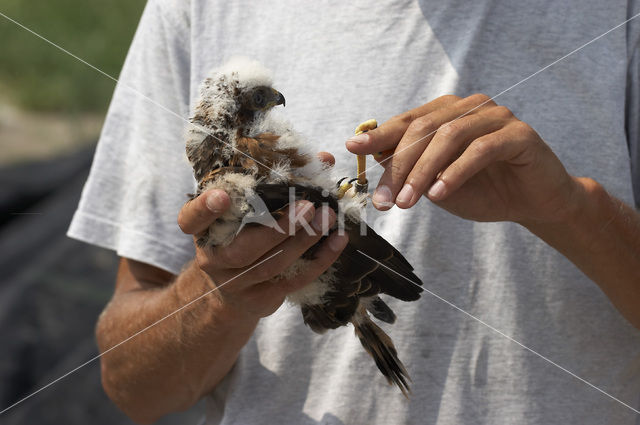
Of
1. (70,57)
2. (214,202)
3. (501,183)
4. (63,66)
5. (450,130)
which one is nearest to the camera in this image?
(214,202)

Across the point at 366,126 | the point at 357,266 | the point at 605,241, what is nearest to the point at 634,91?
the point at 605,241

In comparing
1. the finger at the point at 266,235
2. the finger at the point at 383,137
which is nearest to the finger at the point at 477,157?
the finger at the point at 383,137

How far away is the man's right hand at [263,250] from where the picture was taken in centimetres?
112

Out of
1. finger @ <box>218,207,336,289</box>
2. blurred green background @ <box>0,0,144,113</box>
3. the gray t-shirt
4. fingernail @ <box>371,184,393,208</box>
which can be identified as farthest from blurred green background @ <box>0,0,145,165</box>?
fingernail @ <box>371,184,393,208</box>

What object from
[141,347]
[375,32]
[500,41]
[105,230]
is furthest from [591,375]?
[105,230]

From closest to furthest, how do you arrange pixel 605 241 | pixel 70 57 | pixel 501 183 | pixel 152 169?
pixel 501 183
pixel 605 241
pixel 152 169
pixel 70 57

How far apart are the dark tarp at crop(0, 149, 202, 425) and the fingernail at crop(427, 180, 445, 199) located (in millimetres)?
2722

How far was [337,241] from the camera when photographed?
3.86 ft

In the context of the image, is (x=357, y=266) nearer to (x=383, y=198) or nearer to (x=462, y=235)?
(x=383, y=198)

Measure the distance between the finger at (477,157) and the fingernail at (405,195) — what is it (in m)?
0.05

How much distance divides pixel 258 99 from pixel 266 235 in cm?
39

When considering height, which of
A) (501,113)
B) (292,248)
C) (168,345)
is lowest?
(168,345)

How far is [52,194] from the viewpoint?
4180mm

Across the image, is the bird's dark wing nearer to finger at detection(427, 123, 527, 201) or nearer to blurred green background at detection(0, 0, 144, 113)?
finger at detection(427, 123, 527, 201)
